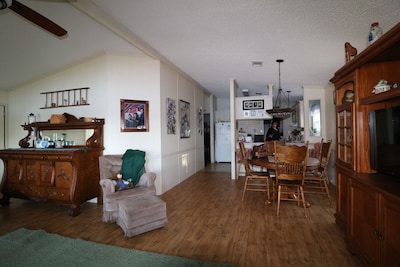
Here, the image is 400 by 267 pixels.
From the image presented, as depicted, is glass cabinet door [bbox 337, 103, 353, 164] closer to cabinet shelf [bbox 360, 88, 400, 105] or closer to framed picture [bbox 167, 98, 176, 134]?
cabinet shelf [bbox 360, 88, 400, 105]

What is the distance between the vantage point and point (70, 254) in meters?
2.18

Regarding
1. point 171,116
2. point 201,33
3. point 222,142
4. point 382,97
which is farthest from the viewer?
point 222,142

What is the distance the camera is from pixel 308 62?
3.95 m

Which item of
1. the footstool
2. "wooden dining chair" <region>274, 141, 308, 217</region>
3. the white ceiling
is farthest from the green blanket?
"wooden dining chair" <region>274, 141, 308, 217</region>

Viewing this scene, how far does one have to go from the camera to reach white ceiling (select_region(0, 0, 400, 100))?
2293mm

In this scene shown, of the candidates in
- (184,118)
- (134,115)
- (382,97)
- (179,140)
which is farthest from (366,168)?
(184,118)

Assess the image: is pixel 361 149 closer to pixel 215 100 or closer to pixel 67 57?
pixel 67 57

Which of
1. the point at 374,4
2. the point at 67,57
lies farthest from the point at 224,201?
the point at 67,57

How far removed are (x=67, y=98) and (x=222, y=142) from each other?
575 centimetres

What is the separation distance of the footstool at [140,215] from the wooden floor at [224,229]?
0.29 feet

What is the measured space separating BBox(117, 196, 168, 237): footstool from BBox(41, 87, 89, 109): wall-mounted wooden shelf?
2347mm

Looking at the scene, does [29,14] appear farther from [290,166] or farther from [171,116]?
[290,166]

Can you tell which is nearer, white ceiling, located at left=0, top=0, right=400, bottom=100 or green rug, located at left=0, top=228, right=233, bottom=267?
green rug, located at left=0, top=228, right=233, bottom=267

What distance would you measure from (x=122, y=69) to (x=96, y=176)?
199 cm
